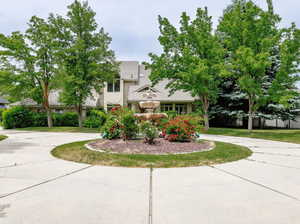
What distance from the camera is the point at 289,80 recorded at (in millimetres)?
14648

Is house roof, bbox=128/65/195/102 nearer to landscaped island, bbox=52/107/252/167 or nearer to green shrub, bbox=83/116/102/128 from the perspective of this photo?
green shrub, bbox=83/116/102/128

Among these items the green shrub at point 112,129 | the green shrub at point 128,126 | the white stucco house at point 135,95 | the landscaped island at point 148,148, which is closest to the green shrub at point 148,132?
the landscaped island at point 148,148

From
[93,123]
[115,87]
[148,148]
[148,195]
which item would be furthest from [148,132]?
[115,87]

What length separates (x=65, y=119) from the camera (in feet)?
71.2

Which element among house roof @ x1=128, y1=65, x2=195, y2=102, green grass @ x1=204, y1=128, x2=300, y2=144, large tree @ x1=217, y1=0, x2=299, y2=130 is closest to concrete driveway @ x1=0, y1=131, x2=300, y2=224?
green grass @ x1=204, y1=128, x2=300, y2=144

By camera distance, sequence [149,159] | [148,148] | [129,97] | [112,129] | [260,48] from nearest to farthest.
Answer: [149,159] → [148,148] → [112,129] → [260,48] → [129,97]

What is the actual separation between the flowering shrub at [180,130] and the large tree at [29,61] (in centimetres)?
1460

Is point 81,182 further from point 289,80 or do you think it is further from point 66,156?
point 289,80

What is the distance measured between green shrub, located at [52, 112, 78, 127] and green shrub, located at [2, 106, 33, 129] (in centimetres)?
252

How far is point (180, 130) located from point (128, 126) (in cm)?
252

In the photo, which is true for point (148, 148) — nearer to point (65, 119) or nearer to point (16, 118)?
point (65, 119)

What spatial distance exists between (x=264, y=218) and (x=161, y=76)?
17319mm

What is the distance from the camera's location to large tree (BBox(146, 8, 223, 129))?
55.0ft

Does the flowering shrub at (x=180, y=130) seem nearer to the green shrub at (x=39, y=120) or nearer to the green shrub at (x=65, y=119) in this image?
the green shrub at (x=65, y=119)
